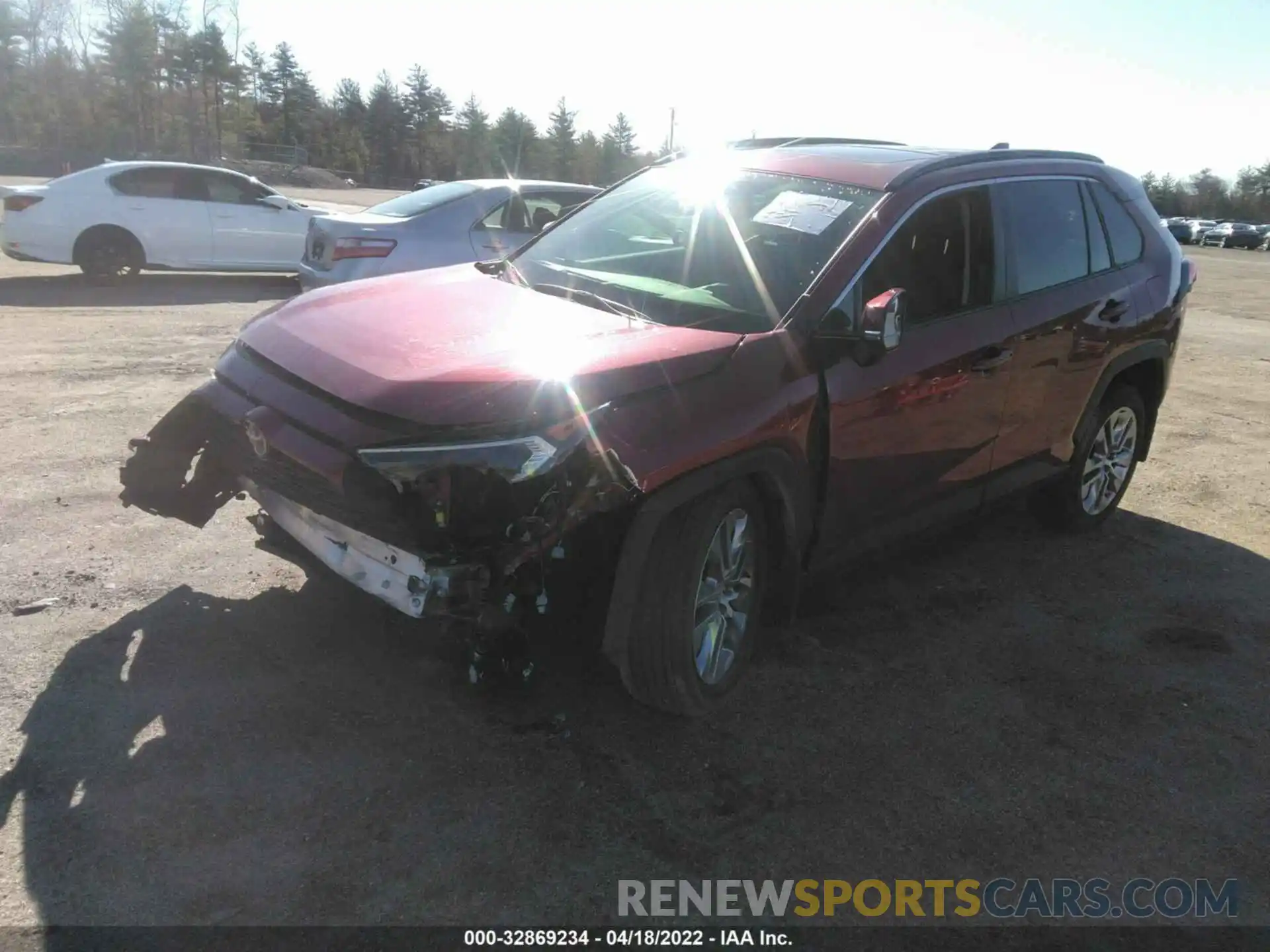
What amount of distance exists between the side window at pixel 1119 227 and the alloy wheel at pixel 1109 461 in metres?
0.83

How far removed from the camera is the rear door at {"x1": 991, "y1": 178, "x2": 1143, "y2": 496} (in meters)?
4.52

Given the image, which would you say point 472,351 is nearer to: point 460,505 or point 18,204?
point 460,505

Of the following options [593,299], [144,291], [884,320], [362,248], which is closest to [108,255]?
[144,291]

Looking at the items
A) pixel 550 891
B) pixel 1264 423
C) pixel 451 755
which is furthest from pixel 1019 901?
pixel 1264 423

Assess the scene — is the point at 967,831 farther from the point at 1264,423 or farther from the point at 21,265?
the point at 21,265

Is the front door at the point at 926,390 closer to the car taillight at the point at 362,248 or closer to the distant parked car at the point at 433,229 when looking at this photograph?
the distant parked car at the point at 433,229

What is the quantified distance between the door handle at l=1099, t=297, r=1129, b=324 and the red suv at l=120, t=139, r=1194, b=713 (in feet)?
0.09

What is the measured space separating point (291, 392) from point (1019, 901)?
2639 mm

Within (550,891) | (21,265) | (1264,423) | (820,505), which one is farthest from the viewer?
(21,265)

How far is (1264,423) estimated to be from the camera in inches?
335

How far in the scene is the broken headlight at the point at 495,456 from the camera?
2.76 meters

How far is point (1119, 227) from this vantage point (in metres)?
5.33

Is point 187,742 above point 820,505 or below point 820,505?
below

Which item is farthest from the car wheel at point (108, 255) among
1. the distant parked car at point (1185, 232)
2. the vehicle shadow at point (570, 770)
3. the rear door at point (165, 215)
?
the distant parked car at point (1185, 232)
